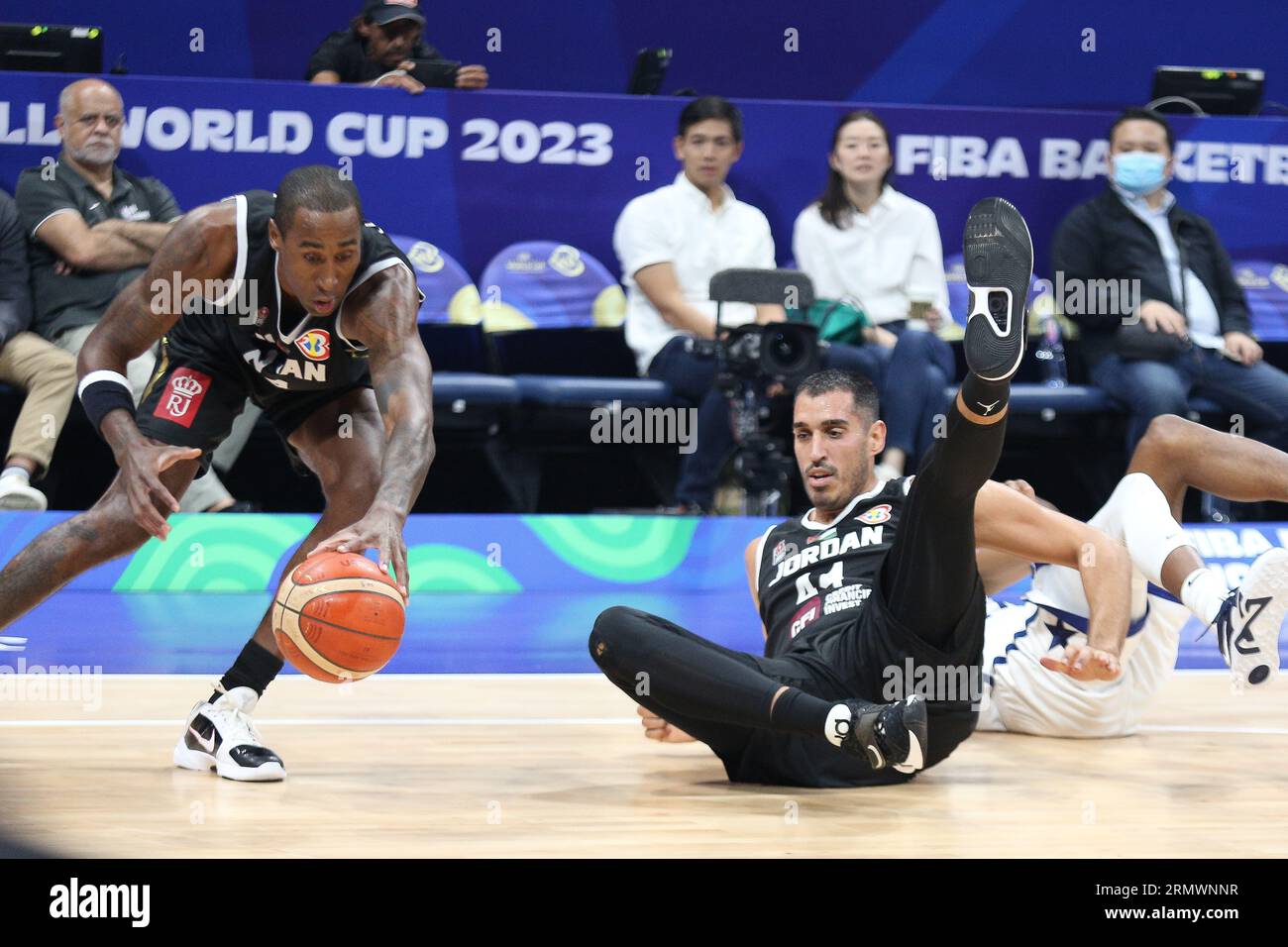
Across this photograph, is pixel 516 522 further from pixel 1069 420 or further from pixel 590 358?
pixel 1069 420

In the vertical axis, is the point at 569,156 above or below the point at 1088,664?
above

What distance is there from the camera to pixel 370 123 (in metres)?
7.96

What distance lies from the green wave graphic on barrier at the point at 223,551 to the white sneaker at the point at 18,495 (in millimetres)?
462

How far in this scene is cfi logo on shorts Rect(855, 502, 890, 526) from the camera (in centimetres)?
426

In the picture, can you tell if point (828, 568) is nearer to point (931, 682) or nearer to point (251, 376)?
point (931, 682)

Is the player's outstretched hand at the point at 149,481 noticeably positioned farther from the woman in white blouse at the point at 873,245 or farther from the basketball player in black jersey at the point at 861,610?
the woman in white blouse at the point at 873,245

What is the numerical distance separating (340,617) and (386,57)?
16.8ft

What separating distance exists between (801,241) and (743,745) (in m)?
4.39

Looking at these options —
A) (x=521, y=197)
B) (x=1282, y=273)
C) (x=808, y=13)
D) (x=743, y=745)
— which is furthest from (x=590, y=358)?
(x=743, y=745)

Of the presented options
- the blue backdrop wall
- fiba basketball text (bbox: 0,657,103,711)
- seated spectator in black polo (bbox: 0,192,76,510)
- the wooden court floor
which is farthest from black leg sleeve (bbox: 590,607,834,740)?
the blue backdrop wall

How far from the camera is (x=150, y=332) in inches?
167

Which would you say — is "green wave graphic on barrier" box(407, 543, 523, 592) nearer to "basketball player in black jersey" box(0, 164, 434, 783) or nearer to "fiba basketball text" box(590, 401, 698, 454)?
"fiba basketball text" box(590, 401, 698, 454)

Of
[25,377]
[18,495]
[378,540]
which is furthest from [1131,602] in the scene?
[25,377]

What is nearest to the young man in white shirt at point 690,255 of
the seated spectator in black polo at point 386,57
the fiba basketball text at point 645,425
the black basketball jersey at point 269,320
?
the fiba basketball text at point 645,425
